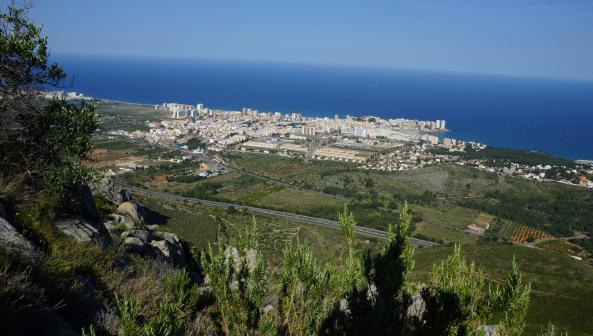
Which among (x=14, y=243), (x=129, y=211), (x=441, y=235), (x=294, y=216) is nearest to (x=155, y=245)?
(x=129, y=211)

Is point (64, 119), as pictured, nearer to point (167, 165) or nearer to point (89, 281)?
point (89, 281)

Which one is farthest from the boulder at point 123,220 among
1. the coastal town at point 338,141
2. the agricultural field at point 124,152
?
the coastal town at point 338,141

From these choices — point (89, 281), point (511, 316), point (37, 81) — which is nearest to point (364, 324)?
point (511, 316)

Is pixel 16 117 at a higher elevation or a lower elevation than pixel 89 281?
higher

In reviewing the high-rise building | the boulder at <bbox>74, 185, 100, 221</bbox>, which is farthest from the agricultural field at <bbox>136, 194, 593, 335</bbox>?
the high-rise building

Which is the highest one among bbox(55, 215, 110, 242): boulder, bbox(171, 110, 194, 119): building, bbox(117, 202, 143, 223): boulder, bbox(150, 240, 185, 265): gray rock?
bbox(55, 215, 110, 242): boulder

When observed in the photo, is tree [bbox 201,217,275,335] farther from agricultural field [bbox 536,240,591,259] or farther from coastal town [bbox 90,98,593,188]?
coastal town [bbox 90,98,593,188]
